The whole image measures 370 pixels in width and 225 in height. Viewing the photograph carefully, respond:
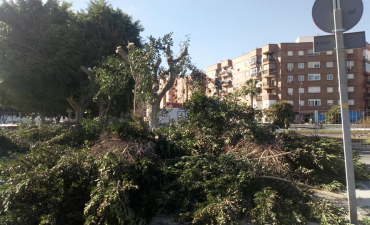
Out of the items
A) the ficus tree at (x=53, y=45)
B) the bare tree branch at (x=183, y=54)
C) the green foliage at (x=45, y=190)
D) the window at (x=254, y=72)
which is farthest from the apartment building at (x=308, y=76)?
the green foliage at (x=45, y=190)

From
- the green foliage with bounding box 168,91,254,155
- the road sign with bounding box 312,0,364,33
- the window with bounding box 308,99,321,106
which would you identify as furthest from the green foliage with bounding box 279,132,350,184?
the window with bounding box 308,99,321,106

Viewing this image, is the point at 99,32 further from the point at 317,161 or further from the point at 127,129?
the point at 317,161

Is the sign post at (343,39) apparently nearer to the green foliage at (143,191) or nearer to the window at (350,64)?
the green foliage at (143,191)

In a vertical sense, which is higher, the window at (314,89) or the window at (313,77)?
the window at (313,77)

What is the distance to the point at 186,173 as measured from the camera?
4207 mm

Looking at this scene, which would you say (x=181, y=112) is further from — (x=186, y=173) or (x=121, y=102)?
(x=121, y=102)

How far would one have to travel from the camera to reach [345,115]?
3.91 m

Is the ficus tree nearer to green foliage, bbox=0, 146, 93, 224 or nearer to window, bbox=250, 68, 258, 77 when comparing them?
green foliage, bbox=0, 146, 93, 224

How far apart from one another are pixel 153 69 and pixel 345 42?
5067 millimetres

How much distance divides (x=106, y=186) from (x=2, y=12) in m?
13.2

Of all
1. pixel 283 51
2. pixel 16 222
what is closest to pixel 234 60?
pixel 283 51

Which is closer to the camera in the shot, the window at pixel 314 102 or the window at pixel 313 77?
the window at pixel 314 102

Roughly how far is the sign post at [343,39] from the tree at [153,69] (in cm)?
363

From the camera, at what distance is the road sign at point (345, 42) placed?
3930mm
